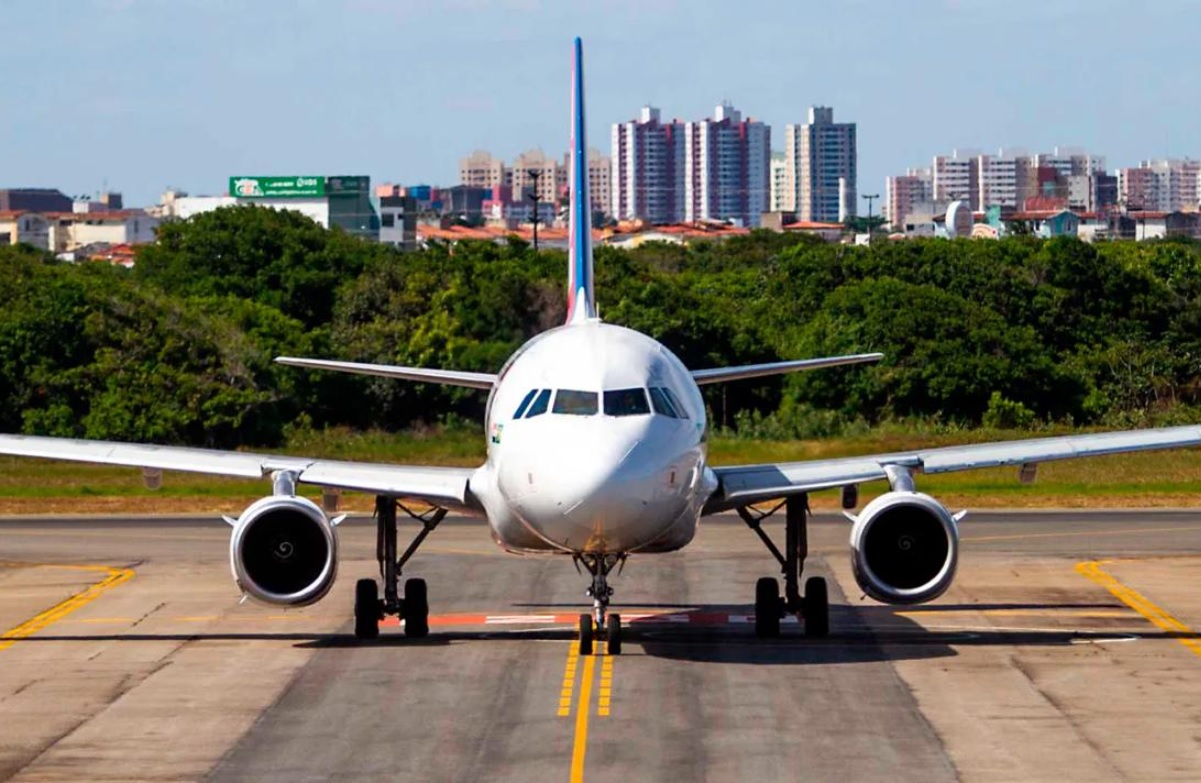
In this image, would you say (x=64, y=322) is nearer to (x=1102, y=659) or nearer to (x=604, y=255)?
(x=604, y=255)

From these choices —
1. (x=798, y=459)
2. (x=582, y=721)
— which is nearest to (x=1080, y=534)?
(x=798, y=459)

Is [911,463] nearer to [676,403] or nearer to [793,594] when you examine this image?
[793,594]

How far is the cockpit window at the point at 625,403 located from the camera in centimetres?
2380

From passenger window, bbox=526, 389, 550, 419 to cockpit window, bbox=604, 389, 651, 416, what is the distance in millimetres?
743

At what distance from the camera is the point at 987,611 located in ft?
103

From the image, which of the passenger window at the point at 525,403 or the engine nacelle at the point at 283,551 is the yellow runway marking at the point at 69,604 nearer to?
the engine nacelle at the point at 283,551

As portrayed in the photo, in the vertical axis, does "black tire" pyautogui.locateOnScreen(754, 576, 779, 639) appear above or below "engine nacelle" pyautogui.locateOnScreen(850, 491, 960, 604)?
below

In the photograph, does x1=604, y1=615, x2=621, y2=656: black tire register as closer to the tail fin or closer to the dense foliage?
the tail fin

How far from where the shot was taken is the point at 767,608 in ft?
91.2

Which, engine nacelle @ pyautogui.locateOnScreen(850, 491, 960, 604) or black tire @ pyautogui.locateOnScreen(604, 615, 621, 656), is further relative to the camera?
engine nacelle @ pyautogui.locateOnScreen(850, 491, 960, 604)

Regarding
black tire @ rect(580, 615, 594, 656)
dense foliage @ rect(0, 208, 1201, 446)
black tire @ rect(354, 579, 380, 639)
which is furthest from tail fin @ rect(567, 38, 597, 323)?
A: dense foliage @ rect(0, 208, 1201, 446)

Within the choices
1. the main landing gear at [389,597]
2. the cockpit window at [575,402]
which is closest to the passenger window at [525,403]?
the cockpit window at [575,402]

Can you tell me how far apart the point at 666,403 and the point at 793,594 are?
196 inches

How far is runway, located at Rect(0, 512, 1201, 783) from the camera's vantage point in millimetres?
20016
